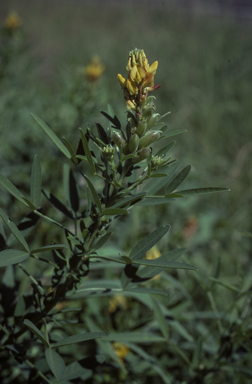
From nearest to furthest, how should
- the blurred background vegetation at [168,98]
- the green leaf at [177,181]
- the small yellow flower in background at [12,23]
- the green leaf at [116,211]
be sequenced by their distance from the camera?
the green leaf at [116,211] < the green leaf at [177,181] < the blurred background vegetation at [168,98] < the small yellow flower in background at [12,23]

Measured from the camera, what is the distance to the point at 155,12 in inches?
204

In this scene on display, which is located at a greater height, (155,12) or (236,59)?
(155,12)

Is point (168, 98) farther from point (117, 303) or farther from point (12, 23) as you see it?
point (117, 303)

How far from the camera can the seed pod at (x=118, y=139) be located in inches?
19.2

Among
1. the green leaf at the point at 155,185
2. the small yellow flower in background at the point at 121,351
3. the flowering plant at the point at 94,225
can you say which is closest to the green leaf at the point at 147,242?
the flowering plant at the point at 94,225

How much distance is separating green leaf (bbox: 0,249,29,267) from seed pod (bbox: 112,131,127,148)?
0.23m

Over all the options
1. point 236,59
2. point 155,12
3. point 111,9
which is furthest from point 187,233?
point 111,9

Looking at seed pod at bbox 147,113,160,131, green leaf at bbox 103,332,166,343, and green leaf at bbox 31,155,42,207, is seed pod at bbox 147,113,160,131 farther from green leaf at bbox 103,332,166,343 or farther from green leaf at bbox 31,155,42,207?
green leaf at bbox 103,332,166,343

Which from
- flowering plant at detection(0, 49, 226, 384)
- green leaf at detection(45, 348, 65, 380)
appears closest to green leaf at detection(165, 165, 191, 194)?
flowering plant at detection(0, 49, 226, 384)

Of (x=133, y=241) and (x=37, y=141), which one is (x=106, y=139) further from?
(x=37, y=141)

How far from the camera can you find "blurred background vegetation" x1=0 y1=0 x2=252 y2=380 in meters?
1.47

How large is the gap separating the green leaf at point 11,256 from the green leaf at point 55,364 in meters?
0.15

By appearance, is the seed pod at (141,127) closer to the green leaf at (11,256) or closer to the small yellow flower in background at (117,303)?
the green leaf at (11,256)

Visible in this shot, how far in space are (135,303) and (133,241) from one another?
0.34 metres
